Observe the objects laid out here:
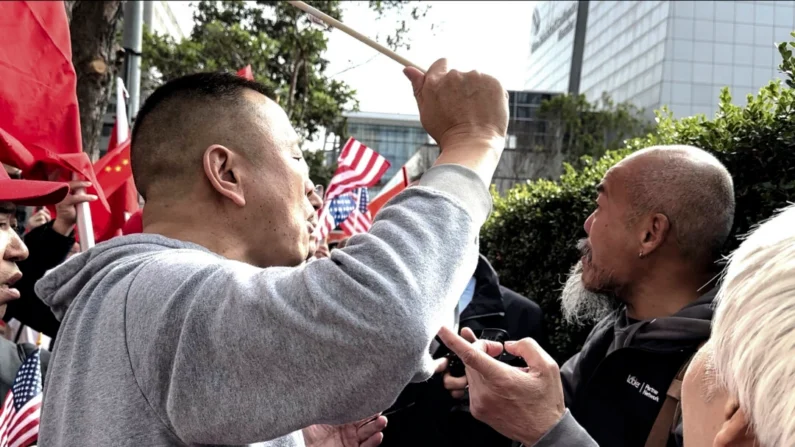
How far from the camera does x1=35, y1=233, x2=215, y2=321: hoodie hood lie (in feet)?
4.72

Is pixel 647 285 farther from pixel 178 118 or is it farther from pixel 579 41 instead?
pixel 579 41

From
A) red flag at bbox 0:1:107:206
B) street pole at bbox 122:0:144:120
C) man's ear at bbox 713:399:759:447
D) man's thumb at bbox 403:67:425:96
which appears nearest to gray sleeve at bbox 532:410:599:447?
→ man's ear at bbox 713:399:759:447

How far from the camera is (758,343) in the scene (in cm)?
106


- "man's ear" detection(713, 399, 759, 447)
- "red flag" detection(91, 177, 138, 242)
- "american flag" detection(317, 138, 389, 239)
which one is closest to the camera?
"man's ear" detection(713, 399, 759, 447)

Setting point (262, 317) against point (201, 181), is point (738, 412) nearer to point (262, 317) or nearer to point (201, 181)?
point (262, 317)

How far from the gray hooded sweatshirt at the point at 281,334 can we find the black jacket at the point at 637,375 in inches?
56.0

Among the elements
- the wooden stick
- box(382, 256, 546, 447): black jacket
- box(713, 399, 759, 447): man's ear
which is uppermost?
the wooden stick

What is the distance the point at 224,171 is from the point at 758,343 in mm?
1021

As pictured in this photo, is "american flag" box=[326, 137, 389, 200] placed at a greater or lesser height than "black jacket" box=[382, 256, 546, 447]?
greater

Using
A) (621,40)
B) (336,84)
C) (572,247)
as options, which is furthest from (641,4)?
(572,247)

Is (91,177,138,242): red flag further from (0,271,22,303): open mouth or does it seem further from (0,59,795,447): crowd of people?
(0,59,795,447): crowd of people

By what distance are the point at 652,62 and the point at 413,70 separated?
6369 cm

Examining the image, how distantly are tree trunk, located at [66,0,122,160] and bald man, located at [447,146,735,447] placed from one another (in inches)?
170

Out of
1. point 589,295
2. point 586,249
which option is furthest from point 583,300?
point 586,249
